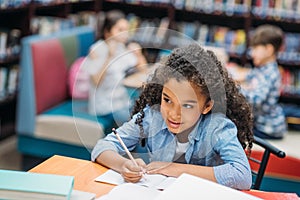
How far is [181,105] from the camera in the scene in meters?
1.25

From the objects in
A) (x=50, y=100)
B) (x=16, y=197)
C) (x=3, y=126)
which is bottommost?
(x=3, y=126)

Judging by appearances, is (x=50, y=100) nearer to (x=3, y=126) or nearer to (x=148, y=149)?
(x=3, y=126)

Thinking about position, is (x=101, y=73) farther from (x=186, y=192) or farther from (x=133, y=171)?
(x=186, y=192)

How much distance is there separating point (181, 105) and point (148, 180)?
217 mm

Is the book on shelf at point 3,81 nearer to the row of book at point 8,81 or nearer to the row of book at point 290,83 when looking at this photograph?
the row of book at point 8,81

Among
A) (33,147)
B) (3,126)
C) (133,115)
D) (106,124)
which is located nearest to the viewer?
(133,115)

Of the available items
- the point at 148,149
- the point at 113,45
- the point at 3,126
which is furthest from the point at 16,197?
the point at 3,126

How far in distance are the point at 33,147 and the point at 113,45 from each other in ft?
5.46

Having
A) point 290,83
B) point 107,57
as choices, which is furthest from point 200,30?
point 107,57

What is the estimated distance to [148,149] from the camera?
1.35 metres

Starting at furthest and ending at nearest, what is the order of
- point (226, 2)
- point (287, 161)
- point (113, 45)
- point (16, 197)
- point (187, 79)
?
point (226, 2)
point (287, 161)
point (113, 45)
point (187, 79)
point (16, 197)

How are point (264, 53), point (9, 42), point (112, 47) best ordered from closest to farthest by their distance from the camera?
point (112, 47) < point (264, 53) < point (9, 42)

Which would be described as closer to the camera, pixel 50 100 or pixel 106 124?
pixel 106 124

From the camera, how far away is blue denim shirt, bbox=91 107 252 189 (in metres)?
1.32
